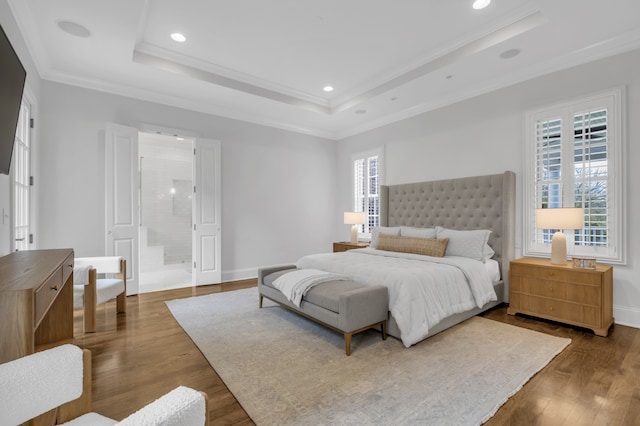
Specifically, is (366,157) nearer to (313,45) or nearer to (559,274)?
(313,45)

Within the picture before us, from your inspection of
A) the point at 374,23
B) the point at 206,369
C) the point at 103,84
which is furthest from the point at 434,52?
the point at 103,84

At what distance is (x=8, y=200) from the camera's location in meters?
2.54

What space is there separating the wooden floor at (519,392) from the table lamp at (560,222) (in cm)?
72

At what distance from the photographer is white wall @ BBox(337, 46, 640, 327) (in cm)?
303

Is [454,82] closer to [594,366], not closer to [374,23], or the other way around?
[374,23]

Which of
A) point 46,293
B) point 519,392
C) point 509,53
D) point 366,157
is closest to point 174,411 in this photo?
point 46,293

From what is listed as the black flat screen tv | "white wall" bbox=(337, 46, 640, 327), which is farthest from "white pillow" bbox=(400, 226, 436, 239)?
the black flat screen tv

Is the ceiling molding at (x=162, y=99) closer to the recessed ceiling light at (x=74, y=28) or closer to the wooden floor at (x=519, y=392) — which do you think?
the recessed ceiling light at (x=74, y=28)

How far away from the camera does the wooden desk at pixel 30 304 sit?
1.03 metres

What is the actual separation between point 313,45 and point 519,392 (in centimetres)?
363

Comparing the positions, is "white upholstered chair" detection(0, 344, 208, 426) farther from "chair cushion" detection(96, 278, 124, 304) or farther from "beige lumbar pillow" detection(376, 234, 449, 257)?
"beige lumbar pillow" detection(376, 234, 449, 257)

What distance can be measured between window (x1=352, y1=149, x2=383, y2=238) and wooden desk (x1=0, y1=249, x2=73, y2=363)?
459 centimetres

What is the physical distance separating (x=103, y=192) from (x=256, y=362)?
10.9 ft

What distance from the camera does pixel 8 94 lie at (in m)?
1.89
